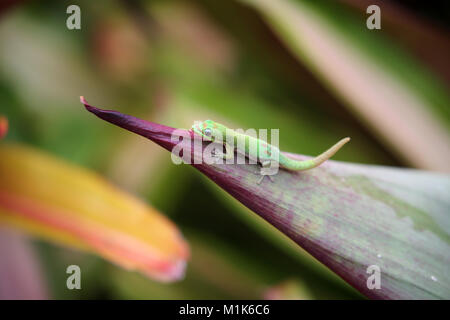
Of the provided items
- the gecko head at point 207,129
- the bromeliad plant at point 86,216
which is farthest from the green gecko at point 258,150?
the bromeliad plant at point 86,216

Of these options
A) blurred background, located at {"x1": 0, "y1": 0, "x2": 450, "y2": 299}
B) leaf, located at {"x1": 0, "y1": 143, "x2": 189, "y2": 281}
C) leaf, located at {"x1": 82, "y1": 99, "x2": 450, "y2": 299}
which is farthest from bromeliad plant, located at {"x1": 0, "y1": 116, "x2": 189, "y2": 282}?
leaf, located at {"x1": 82, "y1": 99, "x2": 450, "y2": 299}

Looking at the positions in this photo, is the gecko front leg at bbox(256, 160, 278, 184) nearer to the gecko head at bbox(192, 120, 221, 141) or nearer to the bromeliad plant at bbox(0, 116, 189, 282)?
the gecko head at bbox(192, 120, 221, 141)

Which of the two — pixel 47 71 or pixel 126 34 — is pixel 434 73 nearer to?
pixel 126 34

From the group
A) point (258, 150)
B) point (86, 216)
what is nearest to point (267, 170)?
point (258, 150)

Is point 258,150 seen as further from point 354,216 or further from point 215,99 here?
point 215,99

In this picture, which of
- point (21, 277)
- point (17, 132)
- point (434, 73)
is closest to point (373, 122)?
point (434, 73)

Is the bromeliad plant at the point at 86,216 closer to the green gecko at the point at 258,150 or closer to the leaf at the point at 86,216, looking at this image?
the leaf at the point at 86,216
